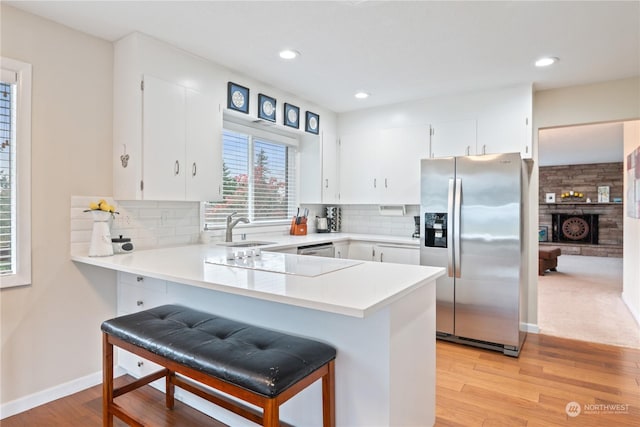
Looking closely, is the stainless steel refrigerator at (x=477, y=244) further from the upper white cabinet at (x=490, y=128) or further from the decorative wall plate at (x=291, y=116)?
the decorative wall plate at (x=291, y=116)

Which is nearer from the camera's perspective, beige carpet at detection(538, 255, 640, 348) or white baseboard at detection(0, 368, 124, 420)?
white baseboard at detection(0, 368, 124, 420)

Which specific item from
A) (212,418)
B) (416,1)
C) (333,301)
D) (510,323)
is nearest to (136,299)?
(212,418)

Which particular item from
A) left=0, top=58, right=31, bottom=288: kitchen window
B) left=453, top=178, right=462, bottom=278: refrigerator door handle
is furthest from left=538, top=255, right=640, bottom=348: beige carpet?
left=0, top=58, right=31, bottom=288: kitchen window

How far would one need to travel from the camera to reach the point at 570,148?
7.75 meters

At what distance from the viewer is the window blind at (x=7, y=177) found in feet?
7.02

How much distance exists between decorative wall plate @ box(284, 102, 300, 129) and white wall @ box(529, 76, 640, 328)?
2368 mm

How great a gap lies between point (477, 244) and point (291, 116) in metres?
2.19

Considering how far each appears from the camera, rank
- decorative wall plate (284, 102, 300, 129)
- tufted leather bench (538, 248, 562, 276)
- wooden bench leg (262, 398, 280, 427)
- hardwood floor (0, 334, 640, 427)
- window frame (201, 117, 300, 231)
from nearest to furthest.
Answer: wooden bench leg (262, 398, 280, 427) < hardwood floor (0, 334, 640, 427) < window frame (201, 117, 300, 231) < decorative wall plate (284, 102, 300, 129) < tufted leather bench (538, 248, 562, 276)

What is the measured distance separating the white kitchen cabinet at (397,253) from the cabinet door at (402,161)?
21.6 inches

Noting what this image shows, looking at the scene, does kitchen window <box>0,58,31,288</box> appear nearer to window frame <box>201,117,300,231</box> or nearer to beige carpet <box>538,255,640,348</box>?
window frame <box>201,117,300,231</box>

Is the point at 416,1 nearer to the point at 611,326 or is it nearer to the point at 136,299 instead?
the point at 136,299

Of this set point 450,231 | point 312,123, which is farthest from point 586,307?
point 312,123

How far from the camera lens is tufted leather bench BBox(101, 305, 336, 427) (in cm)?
134

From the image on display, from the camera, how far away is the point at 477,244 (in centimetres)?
321
